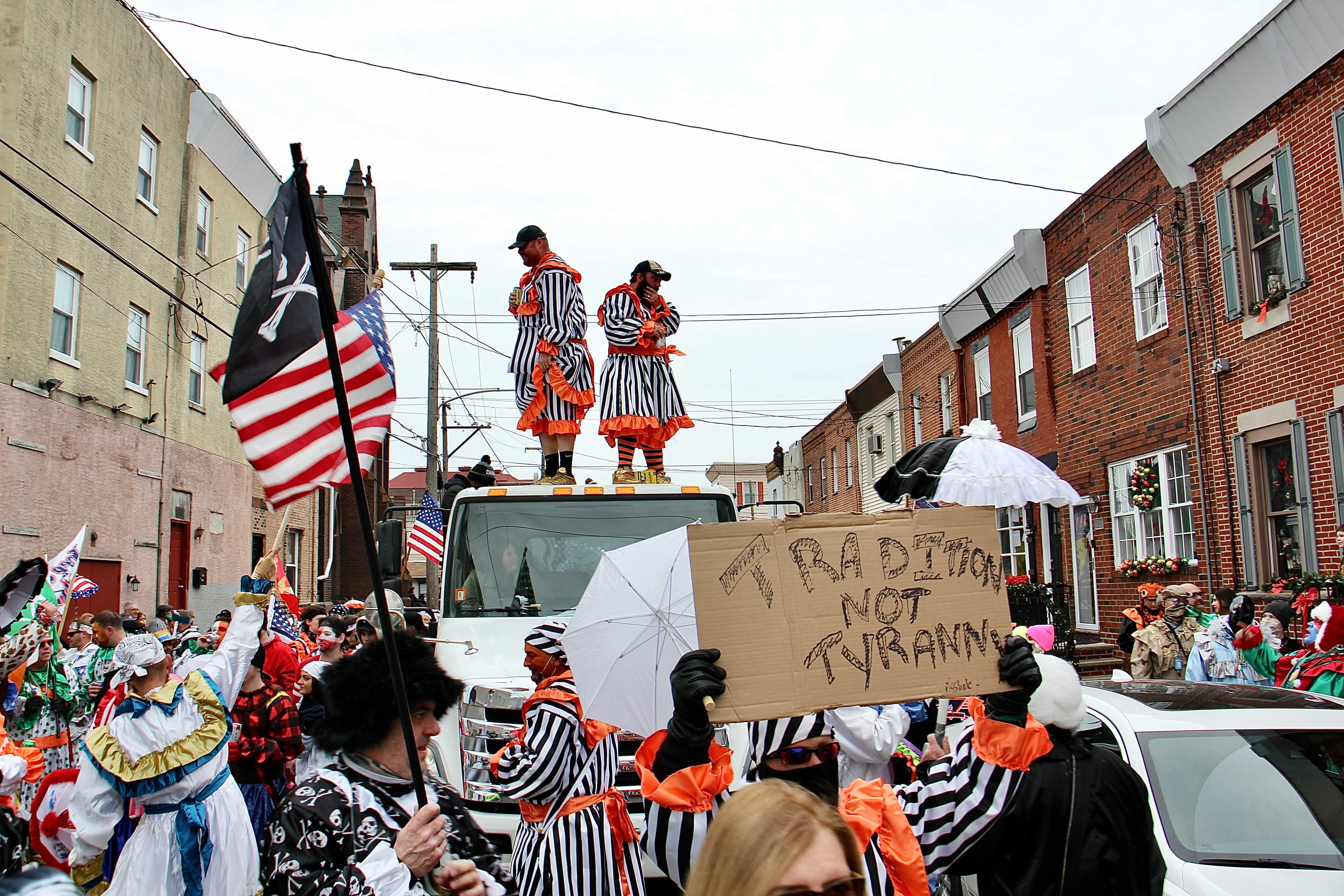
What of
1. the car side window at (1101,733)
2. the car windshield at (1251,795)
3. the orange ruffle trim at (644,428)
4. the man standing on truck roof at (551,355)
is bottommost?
the car windshield at (1251,795)

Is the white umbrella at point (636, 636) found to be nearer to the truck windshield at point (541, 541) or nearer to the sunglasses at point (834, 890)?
the sunglasses at point (834, 890)

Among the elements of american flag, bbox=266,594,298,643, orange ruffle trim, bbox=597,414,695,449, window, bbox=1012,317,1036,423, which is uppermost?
window, bbox=1012,317,1036,423

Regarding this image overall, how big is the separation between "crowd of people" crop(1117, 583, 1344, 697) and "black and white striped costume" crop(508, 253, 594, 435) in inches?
208

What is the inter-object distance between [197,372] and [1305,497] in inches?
793

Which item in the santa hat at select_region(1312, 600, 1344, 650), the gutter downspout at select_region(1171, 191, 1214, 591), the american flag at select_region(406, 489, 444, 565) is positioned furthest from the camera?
the american flag at select_region(406, 489, 444, 565)

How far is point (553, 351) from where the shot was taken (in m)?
9.22

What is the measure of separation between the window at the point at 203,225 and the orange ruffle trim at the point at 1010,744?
21826 millimetres

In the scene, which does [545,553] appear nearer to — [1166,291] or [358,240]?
[1166,291]

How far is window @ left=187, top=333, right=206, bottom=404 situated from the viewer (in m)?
21.8

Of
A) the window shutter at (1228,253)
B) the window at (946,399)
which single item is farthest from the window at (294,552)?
the window shutter at (1228,253)

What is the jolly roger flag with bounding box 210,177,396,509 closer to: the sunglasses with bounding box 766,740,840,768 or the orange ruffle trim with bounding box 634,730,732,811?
the orange ruffle trim with bounding box 634,730,732,811

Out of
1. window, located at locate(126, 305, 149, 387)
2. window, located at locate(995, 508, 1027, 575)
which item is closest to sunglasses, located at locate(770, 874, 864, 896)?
window, located at locate(995, 508, 1027, 575)

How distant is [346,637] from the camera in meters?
10.6

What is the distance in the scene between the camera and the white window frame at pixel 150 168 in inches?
759
